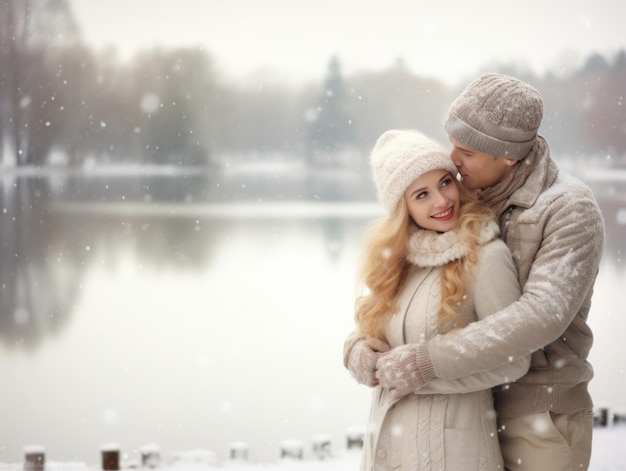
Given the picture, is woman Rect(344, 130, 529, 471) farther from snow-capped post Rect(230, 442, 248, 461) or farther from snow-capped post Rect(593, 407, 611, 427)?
snow-capped post Rect(593, 407, 611, 427)

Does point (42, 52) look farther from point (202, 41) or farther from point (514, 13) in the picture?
point (514, 13)

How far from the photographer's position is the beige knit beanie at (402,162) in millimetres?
1575

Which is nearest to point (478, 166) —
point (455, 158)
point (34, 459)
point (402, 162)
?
point (455, 158)

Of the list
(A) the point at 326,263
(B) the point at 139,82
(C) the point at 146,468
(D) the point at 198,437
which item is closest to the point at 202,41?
(B) the point at 139,82

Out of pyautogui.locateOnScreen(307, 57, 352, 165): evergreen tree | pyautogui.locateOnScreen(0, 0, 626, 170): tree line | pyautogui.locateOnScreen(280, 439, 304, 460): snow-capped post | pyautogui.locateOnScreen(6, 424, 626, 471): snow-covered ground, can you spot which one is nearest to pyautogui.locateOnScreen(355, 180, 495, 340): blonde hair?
pyautogui.locateOnScreen(6, 424, 626, 471): snow-covered ground

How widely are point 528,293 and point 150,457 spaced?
3264 mm

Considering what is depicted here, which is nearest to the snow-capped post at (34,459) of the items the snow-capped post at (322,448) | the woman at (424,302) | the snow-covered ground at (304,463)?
the snow-covered ground at (304,463)

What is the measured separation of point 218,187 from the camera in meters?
13.3

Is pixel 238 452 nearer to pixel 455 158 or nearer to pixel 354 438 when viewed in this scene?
pixel 354 438

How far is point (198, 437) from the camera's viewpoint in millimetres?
8914

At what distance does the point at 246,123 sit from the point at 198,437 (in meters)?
5.93

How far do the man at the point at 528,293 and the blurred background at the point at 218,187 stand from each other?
6656 millimetres

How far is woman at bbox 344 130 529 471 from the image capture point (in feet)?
4.96

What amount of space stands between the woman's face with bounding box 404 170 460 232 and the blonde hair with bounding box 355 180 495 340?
21 mm
